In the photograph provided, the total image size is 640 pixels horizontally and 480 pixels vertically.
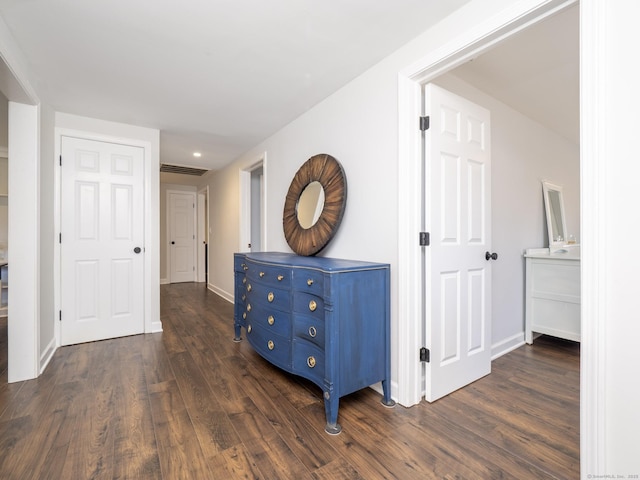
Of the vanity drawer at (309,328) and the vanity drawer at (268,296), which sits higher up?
the vanity drawer at (268,296)

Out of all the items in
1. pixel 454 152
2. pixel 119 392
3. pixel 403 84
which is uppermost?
pixel 403 84

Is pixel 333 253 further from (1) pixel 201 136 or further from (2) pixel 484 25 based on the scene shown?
(1) pixel 201 136

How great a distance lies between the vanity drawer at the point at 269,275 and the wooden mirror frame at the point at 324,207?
1.53ft

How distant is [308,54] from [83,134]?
2546 mm

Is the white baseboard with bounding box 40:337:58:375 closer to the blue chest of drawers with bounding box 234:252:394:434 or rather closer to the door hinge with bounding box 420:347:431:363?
the blue chest of drawers with bounding box 234:252:394:434

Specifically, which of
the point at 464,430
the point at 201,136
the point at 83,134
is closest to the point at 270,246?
the point at 201,136

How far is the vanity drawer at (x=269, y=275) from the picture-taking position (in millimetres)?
2025

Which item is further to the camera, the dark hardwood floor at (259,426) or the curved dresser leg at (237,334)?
the curved dresser leg at (237,334)

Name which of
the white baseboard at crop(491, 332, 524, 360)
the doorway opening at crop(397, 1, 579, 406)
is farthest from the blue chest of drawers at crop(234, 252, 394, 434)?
the white baseboard at crop(491, 332, 524, 360)

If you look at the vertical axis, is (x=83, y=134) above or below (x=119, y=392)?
above

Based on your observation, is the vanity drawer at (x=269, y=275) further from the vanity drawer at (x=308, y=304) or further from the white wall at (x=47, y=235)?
the white wall at (x=47, y=235)

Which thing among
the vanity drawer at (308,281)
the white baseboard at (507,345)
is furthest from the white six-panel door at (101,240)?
the white baseboard at (507,345)

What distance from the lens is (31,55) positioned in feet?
6.35

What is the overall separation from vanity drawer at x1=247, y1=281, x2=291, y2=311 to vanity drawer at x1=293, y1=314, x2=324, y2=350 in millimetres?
135
